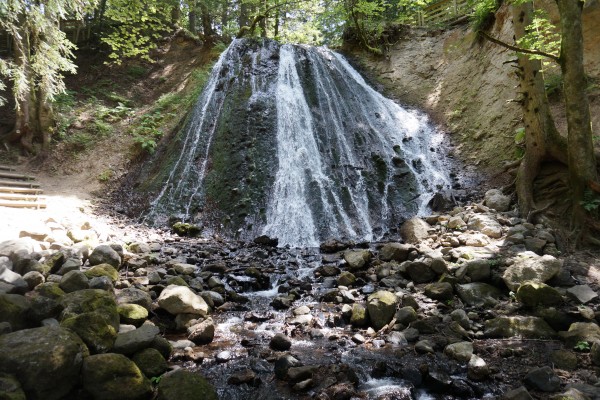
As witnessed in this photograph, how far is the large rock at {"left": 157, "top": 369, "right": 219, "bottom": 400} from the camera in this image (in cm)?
322

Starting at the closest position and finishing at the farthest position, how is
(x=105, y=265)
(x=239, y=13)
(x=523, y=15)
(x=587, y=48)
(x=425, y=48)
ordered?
1. (x=105, y=265)
2. (x=523, y=15)
3. (x=587, y=48)
4. (x=425, y=48)
5. (x=239, y=13)

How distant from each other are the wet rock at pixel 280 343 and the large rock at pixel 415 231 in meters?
4.71

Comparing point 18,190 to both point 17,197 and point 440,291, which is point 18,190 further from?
point 440,291

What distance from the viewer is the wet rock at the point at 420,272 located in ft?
20.2

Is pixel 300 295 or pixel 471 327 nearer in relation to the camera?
pixel 471 327

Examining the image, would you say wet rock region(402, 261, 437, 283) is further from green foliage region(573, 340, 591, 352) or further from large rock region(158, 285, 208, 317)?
large rock region(158, 285, 208, 317)

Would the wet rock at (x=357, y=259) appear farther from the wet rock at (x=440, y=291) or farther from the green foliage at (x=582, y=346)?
the green foliage at (x=582, y=346)

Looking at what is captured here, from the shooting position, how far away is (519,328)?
4477 millimetres

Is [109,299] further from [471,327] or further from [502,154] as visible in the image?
[502,154]

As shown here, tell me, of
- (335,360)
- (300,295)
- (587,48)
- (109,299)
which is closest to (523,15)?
(587,48)

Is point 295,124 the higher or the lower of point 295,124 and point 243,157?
the higher

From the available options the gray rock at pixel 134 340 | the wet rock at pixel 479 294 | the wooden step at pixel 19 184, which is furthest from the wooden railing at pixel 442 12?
the gray rock at pixel 134 340

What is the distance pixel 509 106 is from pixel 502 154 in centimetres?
192

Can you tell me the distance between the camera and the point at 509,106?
11.2 meters
